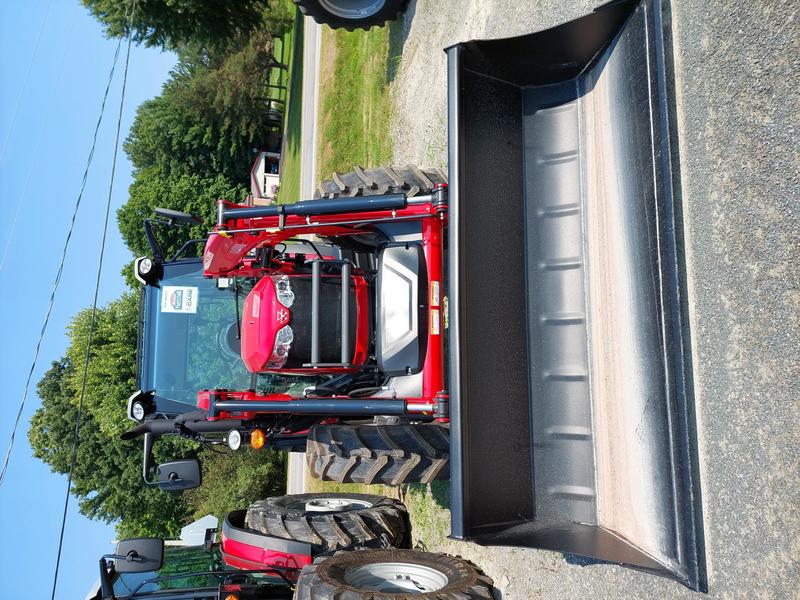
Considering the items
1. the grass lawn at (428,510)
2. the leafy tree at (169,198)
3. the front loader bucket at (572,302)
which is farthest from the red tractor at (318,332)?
the leafy tree at (169,198)

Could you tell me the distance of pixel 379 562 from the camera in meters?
4.64

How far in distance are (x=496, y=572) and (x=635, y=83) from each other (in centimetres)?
340

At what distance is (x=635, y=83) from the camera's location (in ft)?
11.0

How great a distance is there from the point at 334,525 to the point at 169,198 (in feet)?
72.6

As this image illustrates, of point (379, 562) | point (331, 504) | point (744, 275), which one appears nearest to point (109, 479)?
point (331, 504)

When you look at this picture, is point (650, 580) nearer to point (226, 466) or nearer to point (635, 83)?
point (635, 83)

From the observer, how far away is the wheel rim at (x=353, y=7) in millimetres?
7566

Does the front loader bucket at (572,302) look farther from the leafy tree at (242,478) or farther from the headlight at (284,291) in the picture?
the leafy tree at (242,478)

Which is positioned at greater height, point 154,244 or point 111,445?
point 154,244

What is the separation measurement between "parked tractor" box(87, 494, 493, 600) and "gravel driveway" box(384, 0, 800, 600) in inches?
65.9

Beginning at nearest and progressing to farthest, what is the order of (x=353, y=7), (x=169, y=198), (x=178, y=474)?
(x=178, y=474) → (x=353, y=7) → (x=169, y=198)

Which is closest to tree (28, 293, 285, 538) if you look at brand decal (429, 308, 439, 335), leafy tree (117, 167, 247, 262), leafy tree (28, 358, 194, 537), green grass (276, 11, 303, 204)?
leafy tree (28, 358, 194, 537)

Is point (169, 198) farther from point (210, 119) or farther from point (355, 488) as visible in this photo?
point (355, 488)

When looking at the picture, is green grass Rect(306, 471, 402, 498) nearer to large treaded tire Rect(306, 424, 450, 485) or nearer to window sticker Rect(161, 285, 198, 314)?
large treaded tire Rect(306, 424, 450, 485)
